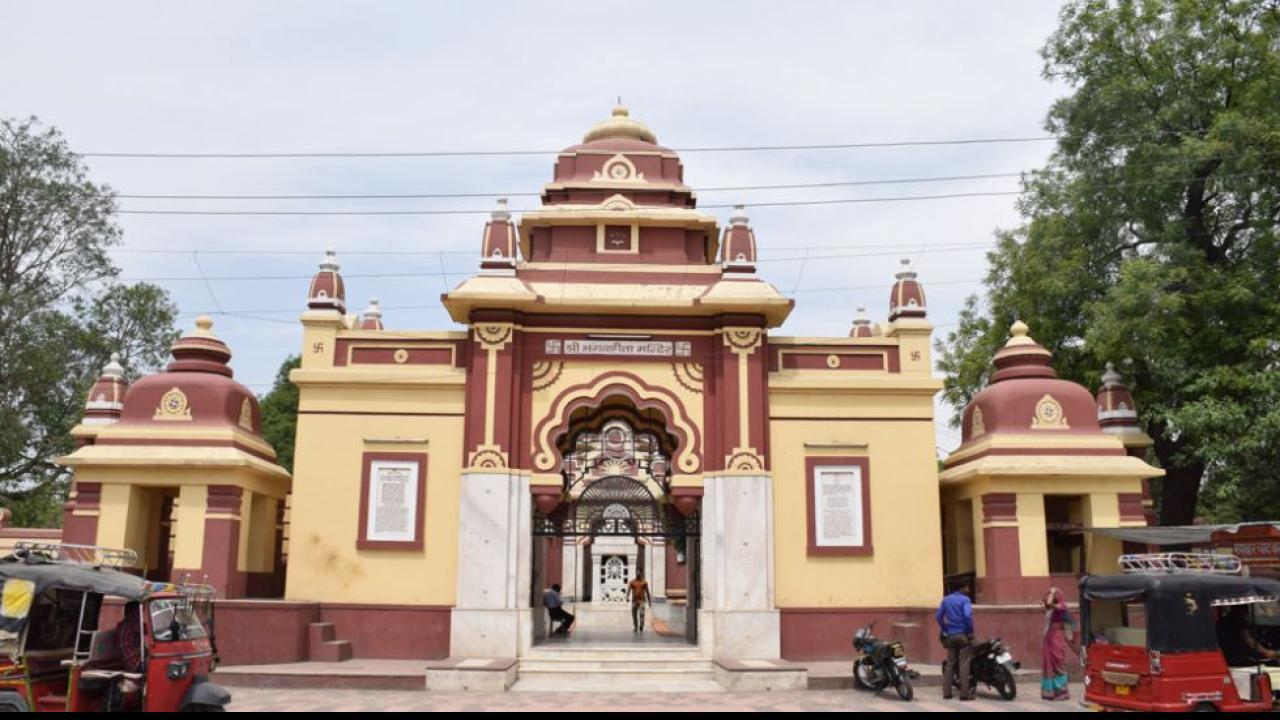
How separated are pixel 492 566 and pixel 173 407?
6024mm

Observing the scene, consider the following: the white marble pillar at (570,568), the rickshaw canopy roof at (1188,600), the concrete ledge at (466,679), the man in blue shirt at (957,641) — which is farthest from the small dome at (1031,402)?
the white marble pillar at (570,568)

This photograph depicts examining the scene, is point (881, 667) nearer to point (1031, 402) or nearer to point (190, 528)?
point (1031, 402)

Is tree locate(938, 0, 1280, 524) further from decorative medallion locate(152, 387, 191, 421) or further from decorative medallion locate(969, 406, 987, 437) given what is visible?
decorative medallion locate(152, 387, 191, 421)

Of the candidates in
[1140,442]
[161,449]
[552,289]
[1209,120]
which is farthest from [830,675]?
[1209,120]

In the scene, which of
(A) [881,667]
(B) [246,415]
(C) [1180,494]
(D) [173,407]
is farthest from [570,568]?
(A) [881,667]

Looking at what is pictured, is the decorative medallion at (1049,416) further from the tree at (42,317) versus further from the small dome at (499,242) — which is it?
the tree at (42,317)

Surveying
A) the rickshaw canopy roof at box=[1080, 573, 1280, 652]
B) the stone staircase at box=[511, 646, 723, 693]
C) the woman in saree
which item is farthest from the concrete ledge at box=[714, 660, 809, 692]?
the rickshaw canopy roof at box=[1080, 573, 1280, 652]

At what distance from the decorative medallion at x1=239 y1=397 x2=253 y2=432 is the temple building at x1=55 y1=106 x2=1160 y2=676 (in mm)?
90

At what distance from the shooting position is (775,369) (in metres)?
17.2

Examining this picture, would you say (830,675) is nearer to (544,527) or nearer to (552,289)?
(544,527)

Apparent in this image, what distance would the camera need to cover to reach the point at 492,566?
1579cm

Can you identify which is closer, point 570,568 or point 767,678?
point 767,678

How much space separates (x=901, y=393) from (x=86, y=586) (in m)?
12.3

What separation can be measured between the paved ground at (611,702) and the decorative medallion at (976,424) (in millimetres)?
5259
